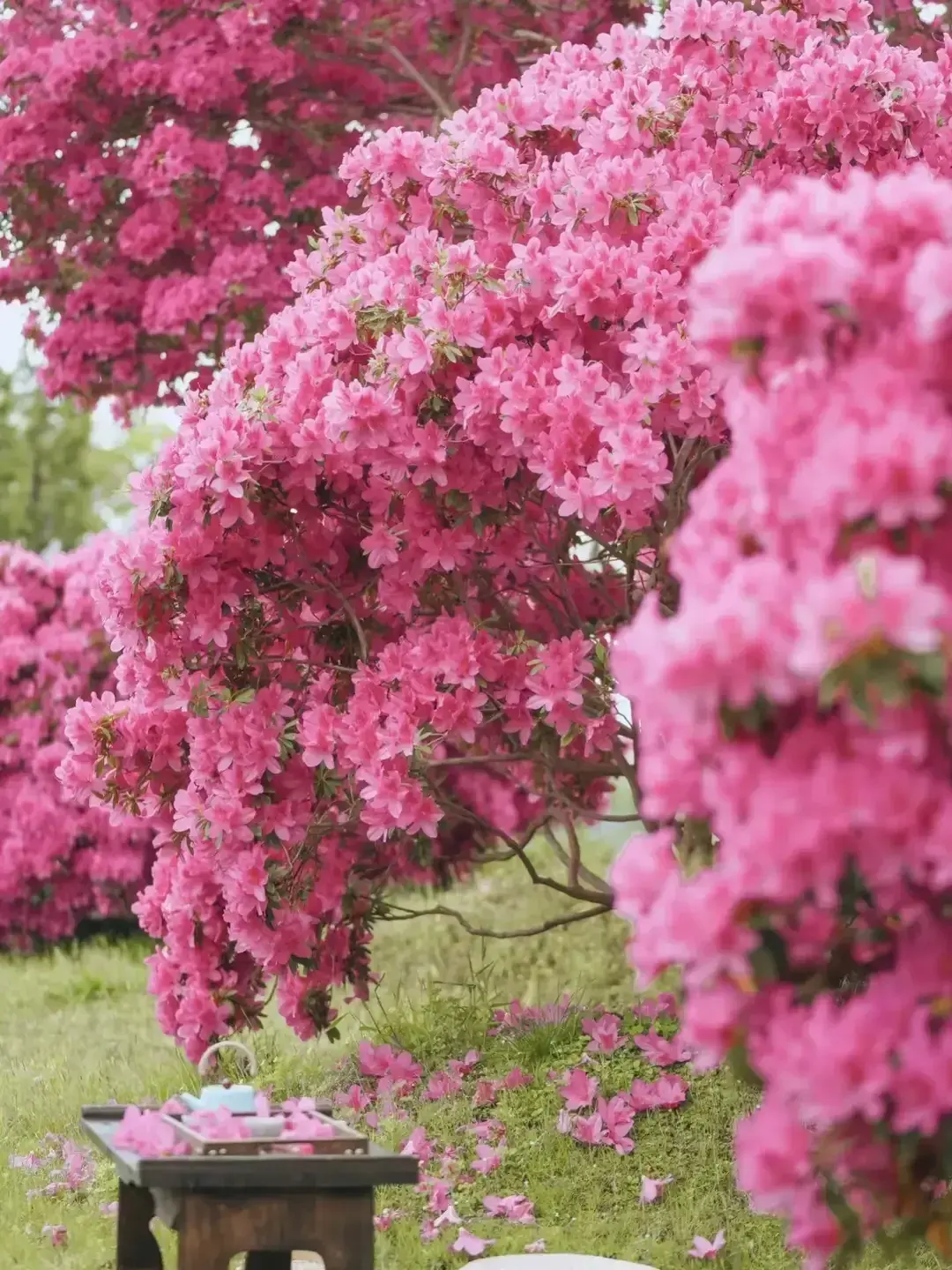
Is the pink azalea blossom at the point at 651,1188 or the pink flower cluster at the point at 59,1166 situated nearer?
the pink azalea blossom at the point at 651,1188

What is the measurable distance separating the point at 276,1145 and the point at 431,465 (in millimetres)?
2104

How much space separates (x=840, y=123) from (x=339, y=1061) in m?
3.35

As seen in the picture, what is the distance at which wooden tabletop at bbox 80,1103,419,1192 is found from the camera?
122 inches

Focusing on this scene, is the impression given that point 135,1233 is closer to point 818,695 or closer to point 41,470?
point 818,695

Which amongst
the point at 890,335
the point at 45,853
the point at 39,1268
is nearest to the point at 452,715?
the point at 39,1268

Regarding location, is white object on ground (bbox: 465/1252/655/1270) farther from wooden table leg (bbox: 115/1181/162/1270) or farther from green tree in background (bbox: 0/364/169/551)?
green tree in background (bbox: 0/364/169/551)

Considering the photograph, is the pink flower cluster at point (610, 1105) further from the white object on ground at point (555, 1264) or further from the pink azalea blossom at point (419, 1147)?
the white object on ground at point (555, 1264)

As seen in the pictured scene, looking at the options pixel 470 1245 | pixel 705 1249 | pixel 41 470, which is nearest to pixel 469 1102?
pixel 470 1245

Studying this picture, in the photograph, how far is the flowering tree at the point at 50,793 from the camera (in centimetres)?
1057

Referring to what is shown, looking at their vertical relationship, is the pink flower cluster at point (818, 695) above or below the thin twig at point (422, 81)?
below

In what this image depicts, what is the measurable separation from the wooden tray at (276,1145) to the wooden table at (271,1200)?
0.04 meters

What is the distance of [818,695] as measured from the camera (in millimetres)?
2350

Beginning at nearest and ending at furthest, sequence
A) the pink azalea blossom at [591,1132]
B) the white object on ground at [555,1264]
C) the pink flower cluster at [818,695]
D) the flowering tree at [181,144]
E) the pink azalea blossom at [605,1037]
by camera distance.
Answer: the pink flower cluster at [818,695] < the white object on ground at [555,1264] < the pink azalea blossom at [591,1132] < the pink azalea blossom at [605,1037] < the flowering tree at [181,144]

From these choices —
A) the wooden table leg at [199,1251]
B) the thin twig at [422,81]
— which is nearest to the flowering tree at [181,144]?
the thin twig at [422,81]
